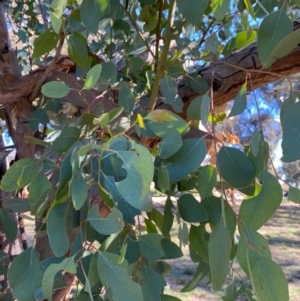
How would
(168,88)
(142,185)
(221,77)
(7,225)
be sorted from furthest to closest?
(221,77), (7,225), (168,88), (142,185)

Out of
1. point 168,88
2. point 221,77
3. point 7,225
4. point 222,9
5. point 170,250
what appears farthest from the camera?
point 221,77

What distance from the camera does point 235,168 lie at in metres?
0.52

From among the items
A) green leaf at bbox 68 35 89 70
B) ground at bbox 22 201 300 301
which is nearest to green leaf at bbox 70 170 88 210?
green leaf at bbox 68 35 89 70

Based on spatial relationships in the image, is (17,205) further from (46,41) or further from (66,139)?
(46,41)

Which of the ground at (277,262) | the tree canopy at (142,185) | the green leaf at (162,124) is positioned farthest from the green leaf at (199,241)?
Answer: the ground at (277,262)

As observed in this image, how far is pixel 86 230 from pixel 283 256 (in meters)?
3.29

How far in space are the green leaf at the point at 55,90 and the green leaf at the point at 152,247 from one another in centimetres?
20

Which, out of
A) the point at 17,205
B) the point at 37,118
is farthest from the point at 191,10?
the point at 37,118

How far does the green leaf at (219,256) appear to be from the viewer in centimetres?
45

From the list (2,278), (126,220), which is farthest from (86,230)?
(2,278)

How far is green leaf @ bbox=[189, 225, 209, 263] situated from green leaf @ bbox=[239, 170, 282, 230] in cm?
19

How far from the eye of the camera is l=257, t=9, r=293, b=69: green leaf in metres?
0.48

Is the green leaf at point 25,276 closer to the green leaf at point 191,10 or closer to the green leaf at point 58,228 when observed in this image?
the green leaf at point 58,228

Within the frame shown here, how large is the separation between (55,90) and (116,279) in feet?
0.76
